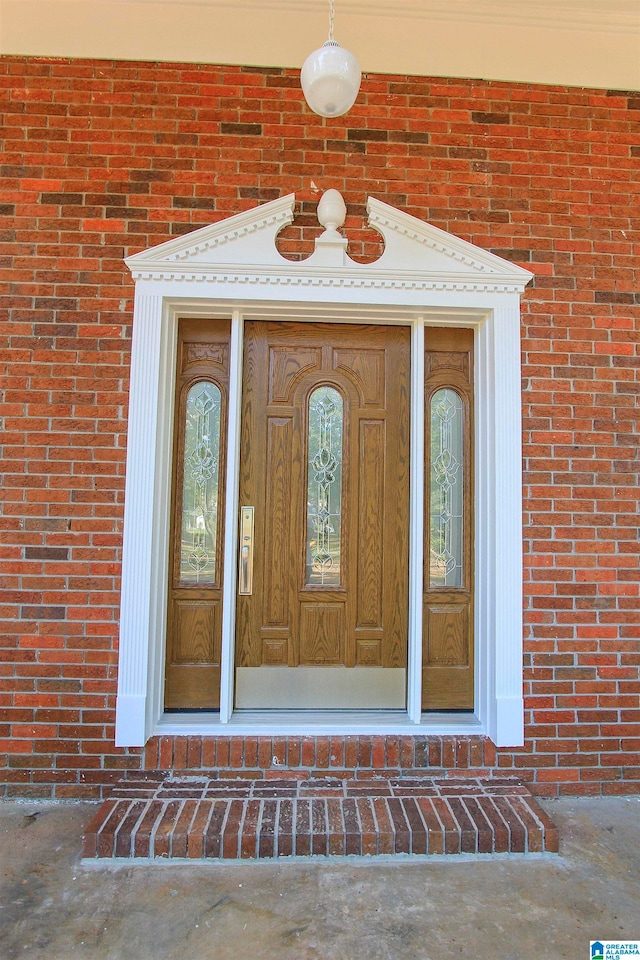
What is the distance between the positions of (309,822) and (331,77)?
309 centimetres

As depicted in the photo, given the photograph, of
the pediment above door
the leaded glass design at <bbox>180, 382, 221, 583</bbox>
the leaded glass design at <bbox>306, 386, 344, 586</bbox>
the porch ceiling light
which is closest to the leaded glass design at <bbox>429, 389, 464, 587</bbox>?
the leaded glass design at <bbox>306, 386, 344, 586</bbox>

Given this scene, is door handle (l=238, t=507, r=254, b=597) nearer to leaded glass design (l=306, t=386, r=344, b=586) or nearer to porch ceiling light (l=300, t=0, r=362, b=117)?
leaded glass design (l=306, t=386, r=344, b=586)

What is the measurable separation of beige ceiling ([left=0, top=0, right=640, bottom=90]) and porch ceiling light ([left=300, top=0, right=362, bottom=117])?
2.72ft

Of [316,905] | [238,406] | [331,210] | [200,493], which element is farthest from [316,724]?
[331,210]

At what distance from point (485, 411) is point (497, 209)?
1.07 meters

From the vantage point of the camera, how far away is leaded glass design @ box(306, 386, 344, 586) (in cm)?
315

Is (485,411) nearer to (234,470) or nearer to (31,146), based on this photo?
(234,470)

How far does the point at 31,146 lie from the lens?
3.04 m

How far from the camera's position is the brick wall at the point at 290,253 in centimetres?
290

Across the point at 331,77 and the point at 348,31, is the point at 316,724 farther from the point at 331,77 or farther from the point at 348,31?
the point at 348,31

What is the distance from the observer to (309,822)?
8.18 ft

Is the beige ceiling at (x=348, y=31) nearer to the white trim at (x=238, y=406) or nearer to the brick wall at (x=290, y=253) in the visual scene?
the brick wall at (x=290, y=253)

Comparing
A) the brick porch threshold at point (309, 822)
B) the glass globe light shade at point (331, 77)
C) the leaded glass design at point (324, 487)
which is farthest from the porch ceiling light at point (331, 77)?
the brick porch threshold at point (309, 822)

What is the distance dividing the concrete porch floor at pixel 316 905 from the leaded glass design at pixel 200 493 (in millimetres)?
1296
